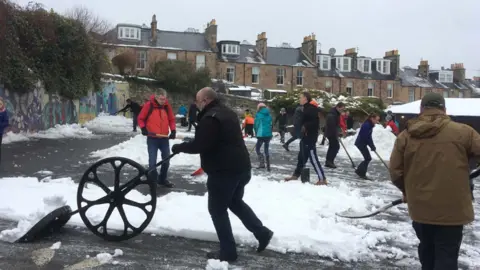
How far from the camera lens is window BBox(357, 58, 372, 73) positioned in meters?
54.8

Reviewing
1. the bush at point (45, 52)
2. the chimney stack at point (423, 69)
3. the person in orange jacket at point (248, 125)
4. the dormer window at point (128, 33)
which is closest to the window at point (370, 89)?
the chimney stack at point (423, 69)

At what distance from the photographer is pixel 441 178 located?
3.74 m

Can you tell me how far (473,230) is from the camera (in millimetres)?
6703

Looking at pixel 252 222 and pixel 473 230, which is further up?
pixel 252 222

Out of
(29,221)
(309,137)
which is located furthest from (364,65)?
(29,221)

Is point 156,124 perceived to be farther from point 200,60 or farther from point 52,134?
point 200,60

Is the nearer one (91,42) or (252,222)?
(252,222)

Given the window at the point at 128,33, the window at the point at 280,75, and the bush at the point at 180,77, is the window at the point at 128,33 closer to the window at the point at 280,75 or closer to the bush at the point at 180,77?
the bush at the point at 180,77

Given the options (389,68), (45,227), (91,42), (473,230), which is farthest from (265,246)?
(389,68)

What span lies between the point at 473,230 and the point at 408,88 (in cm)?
5209

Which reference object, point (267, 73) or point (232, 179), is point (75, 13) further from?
point (232, 179)

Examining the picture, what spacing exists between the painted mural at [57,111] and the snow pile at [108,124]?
120 centimetres

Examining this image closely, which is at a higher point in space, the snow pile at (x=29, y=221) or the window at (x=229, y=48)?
the window at (x=229, y=48)

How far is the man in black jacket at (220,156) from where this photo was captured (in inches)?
186
